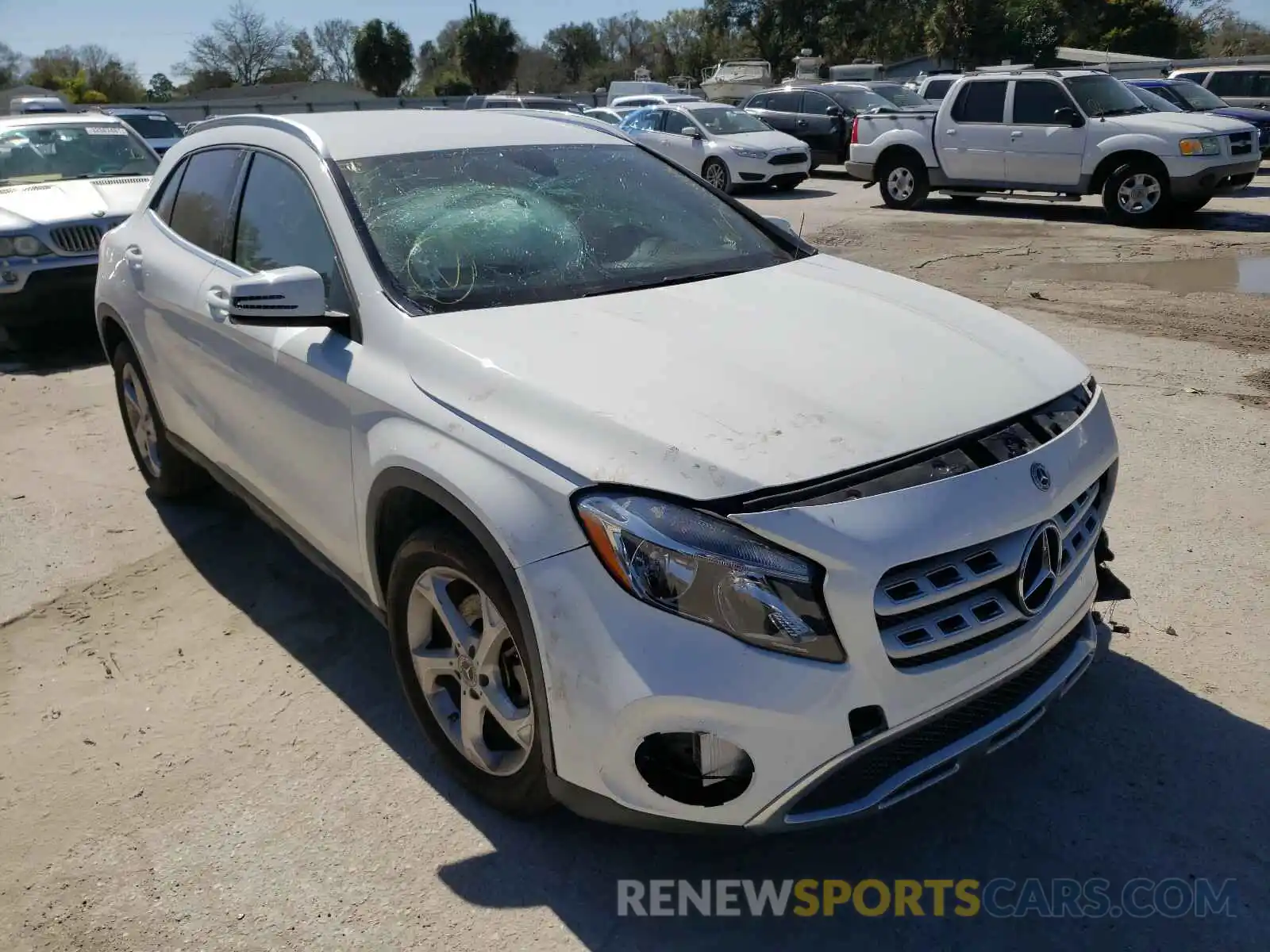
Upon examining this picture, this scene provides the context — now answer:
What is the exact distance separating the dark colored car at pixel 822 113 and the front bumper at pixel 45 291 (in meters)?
15.3

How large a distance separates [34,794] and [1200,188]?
13204mm

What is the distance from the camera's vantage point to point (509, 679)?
8.46ft

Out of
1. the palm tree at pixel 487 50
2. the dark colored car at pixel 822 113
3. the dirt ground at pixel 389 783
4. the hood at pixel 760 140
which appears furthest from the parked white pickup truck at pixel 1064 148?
the palm tree at pixel 487 50

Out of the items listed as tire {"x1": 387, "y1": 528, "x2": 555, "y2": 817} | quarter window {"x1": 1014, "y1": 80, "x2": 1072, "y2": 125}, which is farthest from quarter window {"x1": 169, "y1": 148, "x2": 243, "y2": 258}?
quarter window {"x1": 1014, "y1": 80, "x2": 1072, "y2": 125}

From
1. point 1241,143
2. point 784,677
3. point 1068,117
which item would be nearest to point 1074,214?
point 1068,117

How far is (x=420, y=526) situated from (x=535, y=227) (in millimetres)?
1113

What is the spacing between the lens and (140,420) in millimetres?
4957

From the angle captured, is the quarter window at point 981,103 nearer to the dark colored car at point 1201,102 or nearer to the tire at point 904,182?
the tire at point 904,182

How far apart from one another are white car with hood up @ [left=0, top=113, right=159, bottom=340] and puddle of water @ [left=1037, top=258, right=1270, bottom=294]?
26.9 ft

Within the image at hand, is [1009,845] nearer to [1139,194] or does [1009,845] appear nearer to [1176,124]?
[1139,194]

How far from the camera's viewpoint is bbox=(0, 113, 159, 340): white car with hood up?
793 centimetres

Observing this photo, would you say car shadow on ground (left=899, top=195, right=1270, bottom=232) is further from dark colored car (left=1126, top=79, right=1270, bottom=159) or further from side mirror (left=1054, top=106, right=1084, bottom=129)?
dark colored car (left=1126, top=79, right=1270, bottom=159)

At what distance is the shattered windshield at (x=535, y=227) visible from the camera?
120 inches

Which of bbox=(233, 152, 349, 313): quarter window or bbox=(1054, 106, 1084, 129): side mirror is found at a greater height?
bbox=(233, 152, 349, 313): quarter window
